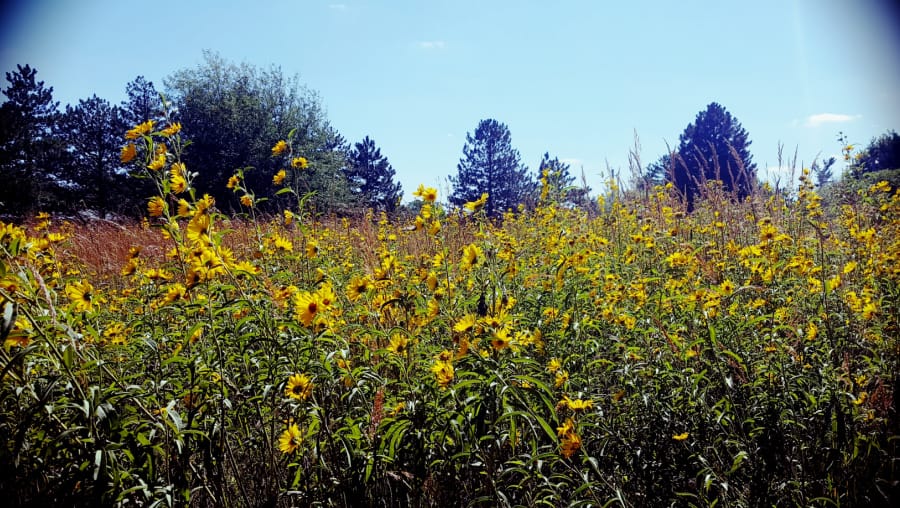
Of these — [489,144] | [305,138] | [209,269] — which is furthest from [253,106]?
[209,269]

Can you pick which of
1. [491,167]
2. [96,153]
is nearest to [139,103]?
[96,153]

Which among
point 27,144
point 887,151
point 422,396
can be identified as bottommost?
point 422,396

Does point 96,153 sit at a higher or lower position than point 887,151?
higher

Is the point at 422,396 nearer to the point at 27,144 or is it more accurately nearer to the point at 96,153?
the point at 27,144

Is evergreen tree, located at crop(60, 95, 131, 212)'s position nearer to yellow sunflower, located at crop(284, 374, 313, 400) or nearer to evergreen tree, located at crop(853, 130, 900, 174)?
yellow sunflower, located at crop(284, 374, 313, 400)

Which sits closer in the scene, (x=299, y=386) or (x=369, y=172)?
(x=299, y=386)

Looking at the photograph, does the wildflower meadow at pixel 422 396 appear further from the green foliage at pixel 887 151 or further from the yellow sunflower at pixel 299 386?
the green foliage at pixel 887 151

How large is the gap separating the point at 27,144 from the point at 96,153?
5.88m

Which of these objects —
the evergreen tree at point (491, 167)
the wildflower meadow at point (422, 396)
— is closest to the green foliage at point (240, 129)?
the evergreen tree at point (491, 167)

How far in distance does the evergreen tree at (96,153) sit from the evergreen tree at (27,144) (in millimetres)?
1201

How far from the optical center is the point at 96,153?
30297 mm

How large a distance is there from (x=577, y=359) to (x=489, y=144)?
98.6 ft

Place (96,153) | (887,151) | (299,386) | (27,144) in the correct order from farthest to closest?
(96,153) < (27,144) < (887,151) < (299,386)

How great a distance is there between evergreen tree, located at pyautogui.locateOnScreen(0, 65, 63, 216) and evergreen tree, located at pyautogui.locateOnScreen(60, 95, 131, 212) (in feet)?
3.94
